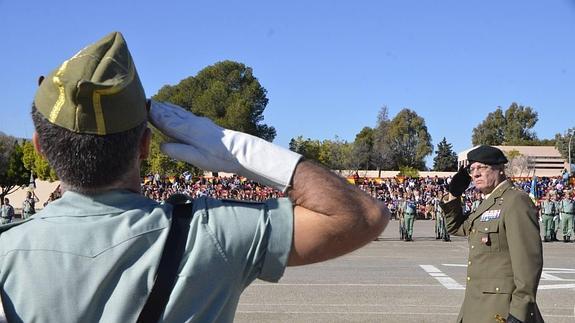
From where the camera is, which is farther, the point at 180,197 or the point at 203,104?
the point at 203,104

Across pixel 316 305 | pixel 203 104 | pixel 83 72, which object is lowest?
pixel 316 305

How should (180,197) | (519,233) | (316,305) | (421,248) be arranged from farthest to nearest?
(421,248), (316,305), (519,233), (180,197)

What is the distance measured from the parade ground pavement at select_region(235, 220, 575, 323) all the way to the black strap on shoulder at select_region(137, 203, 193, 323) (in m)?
7.09

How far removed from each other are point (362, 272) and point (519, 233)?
31.0ft

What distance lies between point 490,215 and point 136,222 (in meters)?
3.37

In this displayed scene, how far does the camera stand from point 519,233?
13.9ft

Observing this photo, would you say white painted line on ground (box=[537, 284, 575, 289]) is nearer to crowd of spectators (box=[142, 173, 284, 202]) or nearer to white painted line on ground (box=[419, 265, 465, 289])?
white painted line on ground (box=[419, 265, 465, 289])

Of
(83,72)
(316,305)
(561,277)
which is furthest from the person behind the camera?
(561,277)

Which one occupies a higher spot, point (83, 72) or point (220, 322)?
point (83, 72)

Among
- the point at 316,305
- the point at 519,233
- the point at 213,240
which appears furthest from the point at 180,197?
the point at 316,305

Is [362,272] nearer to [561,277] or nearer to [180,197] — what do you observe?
[561,277]

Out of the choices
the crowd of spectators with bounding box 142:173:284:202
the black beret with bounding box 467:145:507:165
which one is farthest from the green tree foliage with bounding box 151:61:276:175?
the black beret with bounding box 467:145:507:165

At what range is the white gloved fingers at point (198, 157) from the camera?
1.67 metres

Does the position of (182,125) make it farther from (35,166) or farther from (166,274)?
(35,166)
